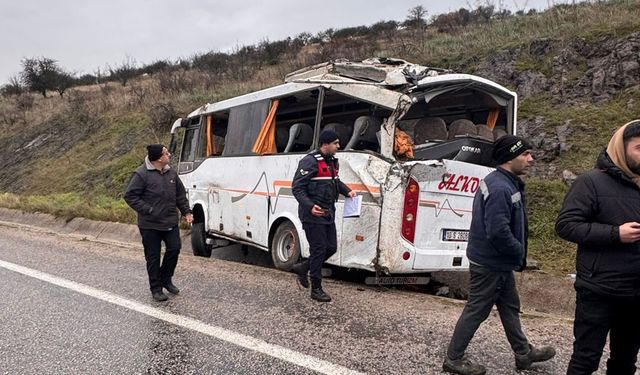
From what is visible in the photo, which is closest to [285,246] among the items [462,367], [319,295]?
[319,295]

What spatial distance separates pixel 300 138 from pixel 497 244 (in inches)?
155

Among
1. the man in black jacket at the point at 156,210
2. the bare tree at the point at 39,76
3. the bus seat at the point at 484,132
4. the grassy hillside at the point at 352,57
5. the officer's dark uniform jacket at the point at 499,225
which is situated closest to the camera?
the officer's dark uniform jacket at the point at 499,225

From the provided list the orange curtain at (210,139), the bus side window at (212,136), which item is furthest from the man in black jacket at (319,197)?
the orange curtain at (210,139)

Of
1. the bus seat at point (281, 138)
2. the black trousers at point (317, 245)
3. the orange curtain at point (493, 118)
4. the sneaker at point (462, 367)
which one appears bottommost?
the sneaker at point (462, 367)

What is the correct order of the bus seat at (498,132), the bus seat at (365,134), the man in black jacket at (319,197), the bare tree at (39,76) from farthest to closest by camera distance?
the bare tree at (39,76)
the bus seat at (498,132)
the bus seat at (365,134)
the man in black jacket at (319,197)

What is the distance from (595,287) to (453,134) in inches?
143

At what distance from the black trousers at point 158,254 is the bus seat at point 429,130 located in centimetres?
314

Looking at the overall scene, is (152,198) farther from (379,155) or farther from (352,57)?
(352,57)

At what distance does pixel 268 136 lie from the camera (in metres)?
7.42

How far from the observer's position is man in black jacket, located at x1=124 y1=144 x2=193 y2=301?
5.75 meters

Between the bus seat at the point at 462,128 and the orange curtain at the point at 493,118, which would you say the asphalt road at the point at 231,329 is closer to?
the bus seat at the point at 462,128

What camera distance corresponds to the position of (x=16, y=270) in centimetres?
746

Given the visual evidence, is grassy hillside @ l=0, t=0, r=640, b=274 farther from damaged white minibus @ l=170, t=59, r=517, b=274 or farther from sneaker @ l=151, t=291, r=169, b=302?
sneaker @ l=151, t=291, r=169, b=302

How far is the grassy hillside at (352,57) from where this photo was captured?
8977 millimetres
